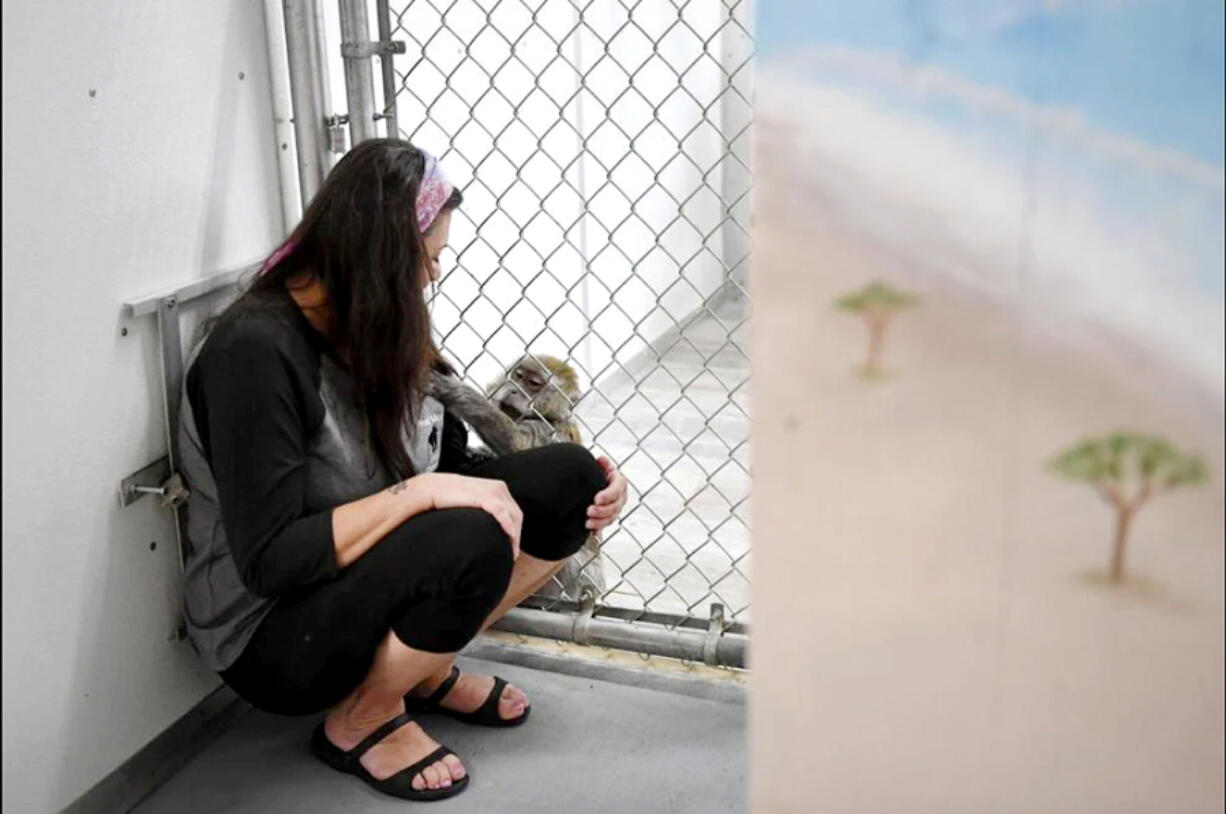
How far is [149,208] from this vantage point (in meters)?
1.58

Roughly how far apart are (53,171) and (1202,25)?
1144 mm

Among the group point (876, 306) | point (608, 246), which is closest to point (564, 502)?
point (876, 306)

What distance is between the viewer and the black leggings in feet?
5.35

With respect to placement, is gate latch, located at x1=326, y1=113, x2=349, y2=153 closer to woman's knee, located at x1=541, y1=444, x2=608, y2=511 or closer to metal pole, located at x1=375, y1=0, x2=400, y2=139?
metal pole, located at x1=375, y1=0, x2=400, y2=139

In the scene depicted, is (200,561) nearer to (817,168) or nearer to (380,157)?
(380,157)

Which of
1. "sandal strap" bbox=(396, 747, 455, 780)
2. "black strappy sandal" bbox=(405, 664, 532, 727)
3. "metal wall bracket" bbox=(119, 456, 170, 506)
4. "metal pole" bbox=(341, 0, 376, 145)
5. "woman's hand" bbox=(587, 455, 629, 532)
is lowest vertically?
"sandal strap" bbox=(396, 747, 455, 780)

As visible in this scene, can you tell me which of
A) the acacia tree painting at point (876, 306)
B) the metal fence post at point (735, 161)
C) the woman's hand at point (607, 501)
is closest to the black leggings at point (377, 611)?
the woman's hand at point (607, 501)

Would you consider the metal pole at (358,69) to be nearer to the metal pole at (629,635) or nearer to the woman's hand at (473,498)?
the woman's hand at (473,498)

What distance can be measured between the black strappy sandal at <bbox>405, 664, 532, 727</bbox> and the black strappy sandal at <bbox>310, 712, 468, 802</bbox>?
10 cm

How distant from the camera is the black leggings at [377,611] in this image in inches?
64.2

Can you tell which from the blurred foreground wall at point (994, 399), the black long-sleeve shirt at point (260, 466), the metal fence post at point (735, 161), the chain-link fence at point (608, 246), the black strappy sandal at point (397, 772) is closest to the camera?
the blurred foreground wall at point (994, 399)

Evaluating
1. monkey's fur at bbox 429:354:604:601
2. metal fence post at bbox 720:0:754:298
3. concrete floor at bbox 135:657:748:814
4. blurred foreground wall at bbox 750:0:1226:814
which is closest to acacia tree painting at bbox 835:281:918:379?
blurred foreground wall at bbox 750:0:1226:814

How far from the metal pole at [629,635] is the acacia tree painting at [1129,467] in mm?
1131

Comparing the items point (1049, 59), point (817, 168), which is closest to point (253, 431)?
point (817, 168)
